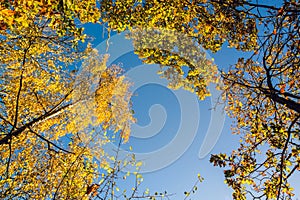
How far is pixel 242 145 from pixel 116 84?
715 centimetres

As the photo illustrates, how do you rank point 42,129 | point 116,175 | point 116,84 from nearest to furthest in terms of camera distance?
point 116,175 → point 42,129 → point 116,84

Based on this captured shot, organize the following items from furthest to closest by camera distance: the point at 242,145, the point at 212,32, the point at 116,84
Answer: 1. the point at 116,84
2. the point at 212,32
3. the point at 242,145

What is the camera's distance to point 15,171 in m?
7.39

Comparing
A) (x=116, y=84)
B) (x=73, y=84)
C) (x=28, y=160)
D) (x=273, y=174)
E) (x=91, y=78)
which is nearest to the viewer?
(x=273, y=174)

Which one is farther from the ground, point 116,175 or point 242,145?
point 242,145

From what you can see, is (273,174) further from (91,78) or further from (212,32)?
(91,78)

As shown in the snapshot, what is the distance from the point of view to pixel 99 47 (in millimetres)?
12102

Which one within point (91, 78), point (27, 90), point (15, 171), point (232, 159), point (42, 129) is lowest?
point (232, 159)

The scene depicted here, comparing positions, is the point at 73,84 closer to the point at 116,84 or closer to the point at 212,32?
the point at 116,84

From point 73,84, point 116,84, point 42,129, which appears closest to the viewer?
point 42,129

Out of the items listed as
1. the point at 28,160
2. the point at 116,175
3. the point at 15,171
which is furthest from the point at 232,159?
the point at 15,171

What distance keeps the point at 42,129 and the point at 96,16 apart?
5.25 metres

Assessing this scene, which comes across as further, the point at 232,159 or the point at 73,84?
the point at 73,84

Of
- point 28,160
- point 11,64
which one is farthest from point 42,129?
point 11,64
